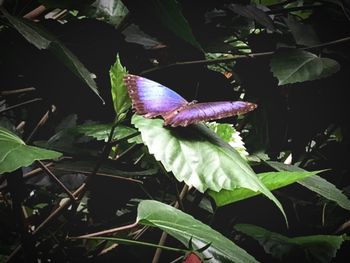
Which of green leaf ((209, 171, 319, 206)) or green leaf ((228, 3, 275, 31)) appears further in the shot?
green leaf ((228, 3, 275, 31))

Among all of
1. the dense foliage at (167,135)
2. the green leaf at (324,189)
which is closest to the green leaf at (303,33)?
the dense foliage at (167,135)

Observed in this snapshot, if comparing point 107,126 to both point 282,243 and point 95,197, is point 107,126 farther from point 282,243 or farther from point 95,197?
point 282,243

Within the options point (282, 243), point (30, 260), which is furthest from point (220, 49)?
point (30, 260)

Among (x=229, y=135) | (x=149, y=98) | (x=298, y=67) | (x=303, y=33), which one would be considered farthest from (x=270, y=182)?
(x=303, y=33)

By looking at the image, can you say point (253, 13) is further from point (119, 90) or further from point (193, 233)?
point (193, 233)

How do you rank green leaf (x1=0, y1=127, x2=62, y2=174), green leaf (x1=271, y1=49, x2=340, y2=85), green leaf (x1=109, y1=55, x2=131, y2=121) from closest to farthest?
green leaf (x1=0, y1=127, x2=62, y2=174) < green leaf (x1=109, y1=55, x2=131, y2=121) < green leaf (x1=271, y1=49, x2=340, y2=85)

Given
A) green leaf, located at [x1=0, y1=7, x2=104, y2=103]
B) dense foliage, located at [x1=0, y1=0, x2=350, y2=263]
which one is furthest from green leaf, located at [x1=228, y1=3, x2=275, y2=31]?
green leaf, located at [x1=0, y1=7, x2=104, y2=103]

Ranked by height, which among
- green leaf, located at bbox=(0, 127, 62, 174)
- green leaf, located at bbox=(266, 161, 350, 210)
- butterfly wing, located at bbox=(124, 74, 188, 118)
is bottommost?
green leaf, located at bbox=(266, 161, 350, 210)

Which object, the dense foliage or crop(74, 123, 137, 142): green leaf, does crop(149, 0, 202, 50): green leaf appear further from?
crop(74, 123, 137, 142): green leaf
